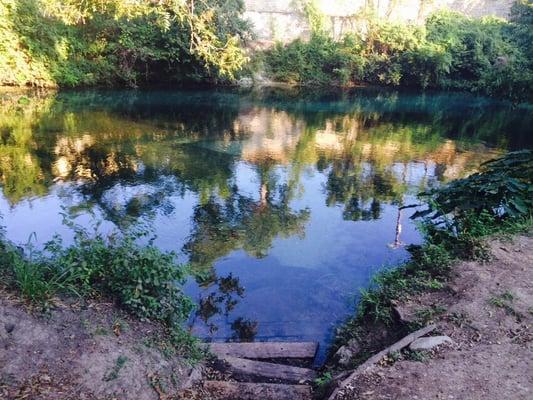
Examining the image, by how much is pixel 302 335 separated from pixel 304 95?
23.7 meters

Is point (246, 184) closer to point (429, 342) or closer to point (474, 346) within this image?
point (429, 342)

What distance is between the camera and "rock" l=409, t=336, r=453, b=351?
4.35m

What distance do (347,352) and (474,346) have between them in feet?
4.19

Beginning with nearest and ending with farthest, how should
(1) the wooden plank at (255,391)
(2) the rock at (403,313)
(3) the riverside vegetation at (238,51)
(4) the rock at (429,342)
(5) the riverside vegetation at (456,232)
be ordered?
(1) the wooden plank at (255,391)
(4) the rock at (429,342)
(2) the rock at (403,313)
(5) the riverside vegetation at (456,232)
(3) the riverside vegetation at (238,51)

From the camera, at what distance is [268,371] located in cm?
473

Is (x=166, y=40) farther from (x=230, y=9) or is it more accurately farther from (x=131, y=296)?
(x=131, y=296)

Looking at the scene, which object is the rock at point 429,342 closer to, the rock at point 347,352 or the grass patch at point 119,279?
the rock at point 347,352

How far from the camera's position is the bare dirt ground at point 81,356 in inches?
139

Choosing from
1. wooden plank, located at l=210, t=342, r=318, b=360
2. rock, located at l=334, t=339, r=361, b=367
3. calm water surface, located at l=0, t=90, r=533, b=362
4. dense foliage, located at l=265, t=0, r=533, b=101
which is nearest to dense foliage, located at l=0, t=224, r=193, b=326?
wooden plank, located at l=210, t=342, r=318, b=360

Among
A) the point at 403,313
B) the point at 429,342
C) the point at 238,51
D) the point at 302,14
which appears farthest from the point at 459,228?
the point at 302,14

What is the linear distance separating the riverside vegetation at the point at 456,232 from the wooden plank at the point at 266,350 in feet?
1.47

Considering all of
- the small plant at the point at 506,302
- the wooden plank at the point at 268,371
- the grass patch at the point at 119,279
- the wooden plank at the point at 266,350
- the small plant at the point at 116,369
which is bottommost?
the wooden plank at the point at 266,350

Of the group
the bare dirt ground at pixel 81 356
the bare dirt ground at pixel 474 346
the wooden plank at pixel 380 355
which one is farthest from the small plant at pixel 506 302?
the bare dirt ground at pixel 81 356

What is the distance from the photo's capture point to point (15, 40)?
2250cm
